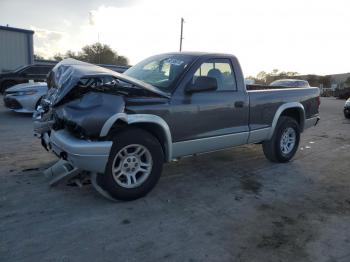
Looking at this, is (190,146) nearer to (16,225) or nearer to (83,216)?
(83,216)

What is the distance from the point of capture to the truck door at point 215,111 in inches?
178

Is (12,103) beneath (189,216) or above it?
above

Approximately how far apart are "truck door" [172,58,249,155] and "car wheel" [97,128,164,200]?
1.38 ft

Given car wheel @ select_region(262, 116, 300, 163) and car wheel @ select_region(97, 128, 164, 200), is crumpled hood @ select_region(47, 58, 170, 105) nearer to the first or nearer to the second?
car wheel @ select_region(97, 128, 164, 200)

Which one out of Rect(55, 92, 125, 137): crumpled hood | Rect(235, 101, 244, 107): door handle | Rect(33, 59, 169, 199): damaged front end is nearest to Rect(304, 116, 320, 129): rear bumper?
Rect(235, 101, 244, 107): door handle

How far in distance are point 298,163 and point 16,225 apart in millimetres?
4755

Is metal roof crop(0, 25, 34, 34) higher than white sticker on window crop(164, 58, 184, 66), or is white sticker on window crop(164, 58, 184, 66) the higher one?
metal roof crop(0, 25, 34, 34)

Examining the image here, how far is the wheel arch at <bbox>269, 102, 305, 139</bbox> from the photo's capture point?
5981mm

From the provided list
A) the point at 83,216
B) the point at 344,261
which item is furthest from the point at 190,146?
the point at 344,261

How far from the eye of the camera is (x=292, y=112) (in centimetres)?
658

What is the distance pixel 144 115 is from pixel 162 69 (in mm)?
1146

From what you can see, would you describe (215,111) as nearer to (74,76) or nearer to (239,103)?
(239,103)

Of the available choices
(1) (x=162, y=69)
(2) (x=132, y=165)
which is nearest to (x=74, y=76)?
(2) (x=132, y=165)

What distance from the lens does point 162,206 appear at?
4.10 metres
